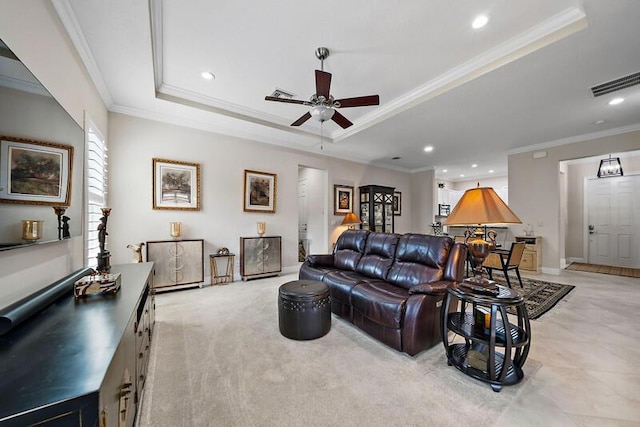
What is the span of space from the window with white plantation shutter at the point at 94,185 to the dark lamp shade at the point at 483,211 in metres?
3.52

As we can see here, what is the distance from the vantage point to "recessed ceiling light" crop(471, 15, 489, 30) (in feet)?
7.41

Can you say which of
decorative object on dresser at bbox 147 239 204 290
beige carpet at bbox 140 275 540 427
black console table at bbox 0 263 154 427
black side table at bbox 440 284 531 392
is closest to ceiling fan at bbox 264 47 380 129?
black side table at bbox 440 284 531 392

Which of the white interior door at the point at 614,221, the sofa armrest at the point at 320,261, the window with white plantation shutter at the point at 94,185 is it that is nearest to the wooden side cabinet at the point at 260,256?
the sofa armrest at the point at 320,261

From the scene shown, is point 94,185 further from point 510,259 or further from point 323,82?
point 510,259

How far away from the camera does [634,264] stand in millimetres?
5934

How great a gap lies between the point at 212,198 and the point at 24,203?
3.20 m

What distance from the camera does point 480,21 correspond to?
2307 millimetres

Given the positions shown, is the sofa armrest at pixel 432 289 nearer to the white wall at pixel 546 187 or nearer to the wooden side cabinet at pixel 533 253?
the wooden side cabinet at pixel 533 253

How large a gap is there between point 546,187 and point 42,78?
7.93 metres

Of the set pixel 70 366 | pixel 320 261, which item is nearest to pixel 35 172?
pixel 70 366

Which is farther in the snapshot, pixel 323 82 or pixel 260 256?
pixel 260 256

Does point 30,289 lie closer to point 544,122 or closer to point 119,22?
point 119,22

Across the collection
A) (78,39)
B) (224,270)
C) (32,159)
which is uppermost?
(78,39)

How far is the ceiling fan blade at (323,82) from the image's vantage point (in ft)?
7.75
